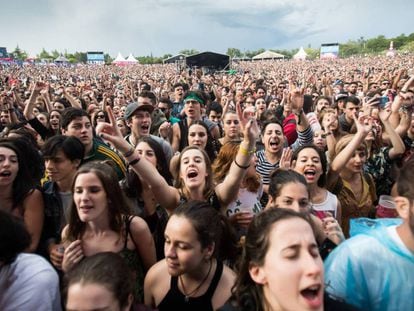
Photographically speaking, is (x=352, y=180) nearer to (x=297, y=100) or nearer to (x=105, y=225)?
(x=297, y=100)

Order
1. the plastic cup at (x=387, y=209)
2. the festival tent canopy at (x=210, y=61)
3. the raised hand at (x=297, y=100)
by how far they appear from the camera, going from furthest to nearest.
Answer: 1. the festival tent canopy at (x=210, y=61)
2. the raised hand at (x=297, y=100)
3. the plastic cup at (x=387, y=209)

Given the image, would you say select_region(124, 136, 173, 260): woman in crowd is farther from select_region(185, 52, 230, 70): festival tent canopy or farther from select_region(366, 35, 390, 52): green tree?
select_region(366, 35, 390, 52): green tree

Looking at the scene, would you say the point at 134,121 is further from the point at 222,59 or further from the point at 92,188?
the point at 222,59

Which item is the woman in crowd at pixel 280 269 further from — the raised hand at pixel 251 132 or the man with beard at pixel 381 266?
the raised hand at pixel 251 132

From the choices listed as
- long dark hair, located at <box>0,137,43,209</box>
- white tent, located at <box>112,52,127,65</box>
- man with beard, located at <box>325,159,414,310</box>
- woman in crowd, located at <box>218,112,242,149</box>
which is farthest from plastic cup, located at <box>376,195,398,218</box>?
white tent, located at <box>112,52,127,65</box>

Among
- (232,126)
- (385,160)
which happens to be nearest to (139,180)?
(232,126)

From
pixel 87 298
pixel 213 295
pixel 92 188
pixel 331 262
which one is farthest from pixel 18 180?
pixel 331 262

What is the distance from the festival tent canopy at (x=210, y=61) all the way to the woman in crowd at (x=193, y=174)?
104ft

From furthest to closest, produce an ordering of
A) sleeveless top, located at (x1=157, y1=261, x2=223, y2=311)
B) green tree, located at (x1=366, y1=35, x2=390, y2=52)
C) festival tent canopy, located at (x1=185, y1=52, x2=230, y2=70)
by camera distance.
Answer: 1. green tree, located at (x1=366, y1=35, x2=390, y2=52)
2. festival tent canopy, located at (x1=185, y1=52, x2=230, y2=70)
3. sleeveless top, located at (x1=157, y1=261, x2=223, y2=311)

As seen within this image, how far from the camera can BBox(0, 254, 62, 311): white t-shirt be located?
150 centimetres

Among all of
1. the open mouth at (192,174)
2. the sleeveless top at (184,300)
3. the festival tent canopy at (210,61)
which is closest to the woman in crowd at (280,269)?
the sleeveless top at (184,300)

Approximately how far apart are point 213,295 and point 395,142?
3.06 m

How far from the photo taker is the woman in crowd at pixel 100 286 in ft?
4.94

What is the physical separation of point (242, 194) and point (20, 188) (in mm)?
1847
